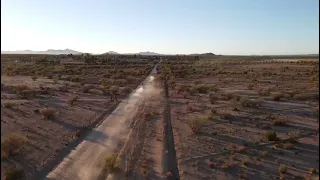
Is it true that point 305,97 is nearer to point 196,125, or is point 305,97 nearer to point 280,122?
point 280,122

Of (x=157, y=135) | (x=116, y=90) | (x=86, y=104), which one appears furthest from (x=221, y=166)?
(x=116, y=90)

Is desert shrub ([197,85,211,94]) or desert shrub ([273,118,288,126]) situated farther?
desert shrub ([197,85,211,94])

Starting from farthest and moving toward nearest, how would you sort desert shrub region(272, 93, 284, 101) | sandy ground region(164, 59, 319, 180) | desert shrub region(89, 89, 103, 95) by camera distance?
desert shrub region(89, 89, 103, 95), desert shrub region(272, 93, 284, 101), sandy ground region(164, 59, 319, 180)

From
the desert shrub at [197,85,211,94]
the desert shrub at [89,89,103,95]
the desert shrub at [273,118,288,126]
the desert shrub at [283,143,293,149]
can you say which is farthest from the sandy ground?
the desert shrub at [89,89,103,95]

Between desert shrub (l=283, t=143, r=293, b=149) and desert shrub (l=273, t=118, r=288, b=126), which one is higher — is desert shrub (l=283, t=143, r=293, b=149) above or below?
below

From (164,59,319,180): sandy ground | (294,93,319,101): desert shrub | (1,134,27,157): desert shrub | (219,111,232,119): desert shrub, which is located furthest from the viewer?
(294,93,319,101): desert shrub

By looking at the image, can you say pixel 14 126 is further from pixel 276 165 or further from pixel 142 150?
pixel 276 165

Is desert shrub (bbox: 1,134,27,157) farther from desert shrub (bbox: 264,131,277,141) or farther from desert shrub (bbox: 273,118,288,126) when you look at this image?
desert shrub (bbox: 273,118,288,126)
